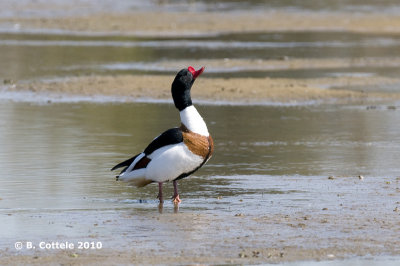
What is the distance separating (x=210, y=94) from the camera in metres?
20.2

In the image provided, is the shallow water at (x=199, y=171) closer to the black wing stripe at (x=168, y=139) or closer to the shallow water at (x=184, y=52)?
the black wing stripe at (x=168, y=139)

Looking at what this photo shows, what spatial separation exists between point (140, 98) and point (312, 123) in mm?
4627

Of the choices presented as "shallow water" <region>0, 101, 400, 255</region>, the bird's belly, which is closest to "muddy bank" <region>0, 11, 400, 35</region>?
"shallow water" <region>0, 101, 400, 255</region>

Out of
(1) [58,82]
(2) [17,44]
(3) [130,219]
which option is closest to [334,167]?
(3) [130,219]

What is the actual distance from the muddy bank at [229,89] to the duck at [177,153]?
9.21m

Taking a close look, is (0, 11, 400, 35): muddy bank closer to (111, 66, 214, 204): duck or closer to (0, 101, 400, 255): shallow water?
(0, 101, 400, 255): shallow water

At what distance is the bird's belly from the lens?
10023mm

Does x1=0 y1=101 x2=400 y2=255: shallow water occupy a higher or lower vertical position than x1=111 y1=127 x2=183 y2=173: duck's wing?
lower

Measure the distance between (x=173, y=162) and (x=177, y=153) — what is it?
0.10 meters

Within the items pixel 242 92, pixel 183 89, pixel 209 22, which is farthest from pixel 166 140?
pixel 209 22

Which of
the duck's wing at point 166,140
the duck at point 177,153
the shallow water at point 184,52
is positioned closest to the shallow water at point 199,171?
the duck at point 177,153

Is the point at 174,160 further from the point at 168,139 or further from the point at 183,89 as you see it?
the point at 183,89

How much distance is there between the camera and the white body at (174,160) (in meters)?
10.0

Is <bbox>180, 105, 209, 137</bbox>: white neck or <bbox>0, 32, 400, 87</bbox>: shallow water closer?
<bbox>180, 105, 209, 137</bbox>: white neck
